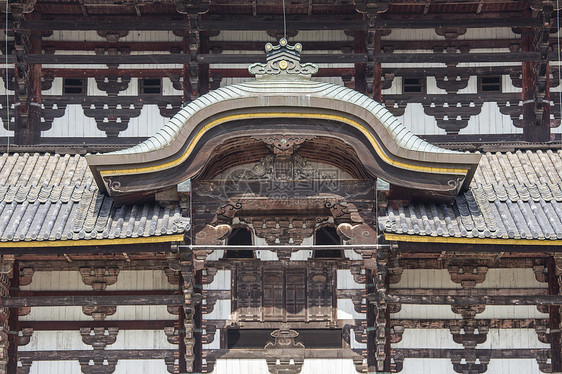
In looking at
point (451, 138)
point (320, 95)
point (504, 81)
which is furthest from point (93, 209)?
point (504, 81)

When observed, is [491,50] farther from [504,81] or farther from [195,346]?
[195,346]

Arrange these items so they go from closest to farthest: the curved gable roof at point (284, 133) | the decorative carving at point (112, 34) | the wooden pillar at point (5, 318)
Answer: the curved gable roof at point (284, 133)
the wooden pillar at point (5, 318)
the decorative carving at point (112, 34)

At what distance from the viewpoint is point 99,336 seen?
685 inches

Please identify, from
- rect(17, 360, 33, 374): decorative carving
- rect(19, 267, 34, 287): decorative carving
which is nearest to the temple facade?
rect(19, 267, 34, 287): decorative carving

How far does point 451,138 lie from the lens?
18969 mm

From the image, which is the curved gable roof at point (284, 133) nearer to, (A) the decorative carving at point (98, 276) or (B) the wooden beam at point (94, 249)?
(B) the wooden beam at point (94, 249)

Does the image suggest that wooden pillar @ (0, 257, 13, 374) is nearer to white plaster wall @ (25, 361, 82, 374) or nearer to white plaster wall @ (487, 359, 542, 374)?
white plaster wall @ (25, 361, 82, 374)

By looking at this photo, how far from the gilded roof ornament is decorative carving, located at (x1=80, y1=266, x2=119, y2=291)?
4.14 meters

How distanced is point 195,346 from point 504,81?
24.7 feet

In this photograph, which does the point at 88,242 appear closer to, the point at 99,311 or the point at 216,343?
the point at 99,311

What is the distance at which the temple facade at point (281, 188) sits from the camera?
637 inches

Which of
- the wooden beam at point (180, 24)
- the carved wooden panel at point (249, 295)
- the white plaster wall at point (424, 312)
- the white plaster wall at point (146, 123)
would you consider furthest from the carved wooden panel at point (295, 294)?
the wooden beam at point (180, 24)

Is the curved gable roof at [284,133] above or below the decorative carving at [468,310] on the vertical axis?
above

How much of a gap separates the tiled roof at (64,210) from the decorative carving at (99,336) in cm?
210
